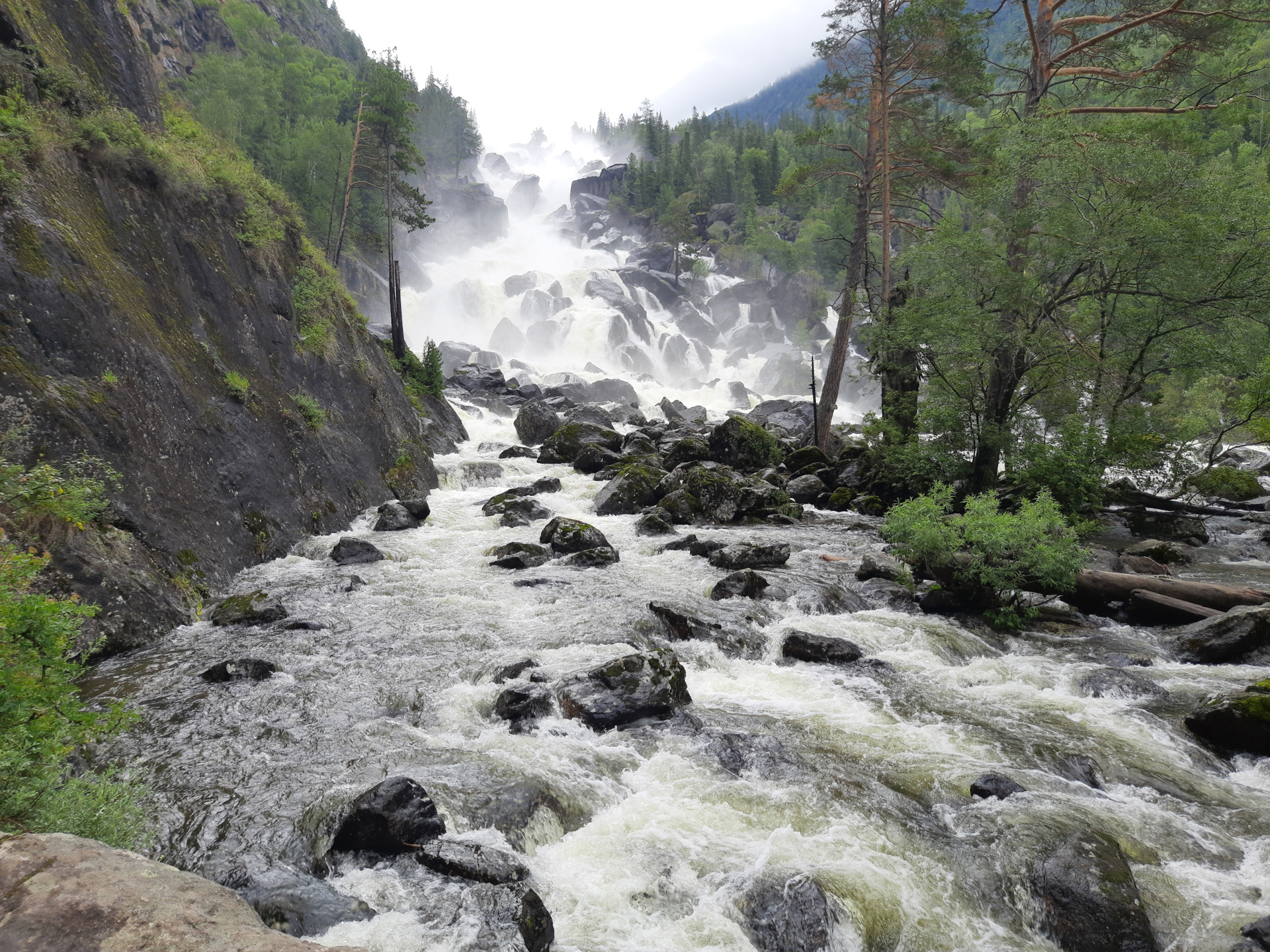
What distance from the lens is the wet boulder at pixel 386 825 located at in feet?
17.5

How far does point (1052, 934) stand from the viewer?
481 cm

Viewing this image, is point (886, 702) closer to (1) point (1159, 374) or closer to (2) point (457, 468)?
(1) point (1159, 374)

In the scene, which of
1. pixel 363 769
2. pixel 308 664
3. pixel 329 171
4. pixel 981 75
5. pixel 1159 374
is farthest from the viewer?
pixel 329 171

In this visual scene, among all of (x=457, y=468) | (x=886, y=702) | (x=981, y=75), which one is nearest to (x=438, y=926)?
(x=886, y=702)

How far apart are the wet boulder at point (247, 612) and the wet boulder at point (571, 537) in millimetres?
6186

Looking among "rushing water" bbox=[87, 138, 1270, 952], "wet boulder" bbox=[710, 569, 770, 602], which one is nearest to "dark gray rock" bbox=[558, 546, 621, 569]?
"rushing water" bbox=[87, 138, 1270, 952]

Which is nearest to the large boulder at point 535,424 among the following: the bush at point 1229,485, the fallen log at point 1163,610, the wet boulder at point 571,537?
the wet boulder at point 571,537

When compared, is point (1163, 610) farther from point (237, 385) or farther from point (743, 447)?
point (237, 385)

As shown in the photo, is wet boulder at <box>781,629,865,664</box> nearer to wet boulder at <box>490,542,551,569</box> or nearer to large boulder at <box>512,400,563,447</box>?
wet boulder at <box>490,542,551,569</box>

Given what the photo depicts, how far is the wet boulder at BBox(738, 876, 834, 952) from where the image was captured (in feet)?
15.3

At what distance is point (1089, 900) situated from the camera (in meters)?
4.89

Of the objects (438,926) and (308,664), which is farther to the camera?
(308,664)

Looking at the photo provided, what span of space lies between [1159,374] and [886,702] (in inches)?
622

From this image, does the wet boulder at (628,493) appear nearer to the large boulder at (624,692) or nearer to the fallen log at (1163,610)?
the large boulder at (624,692)
